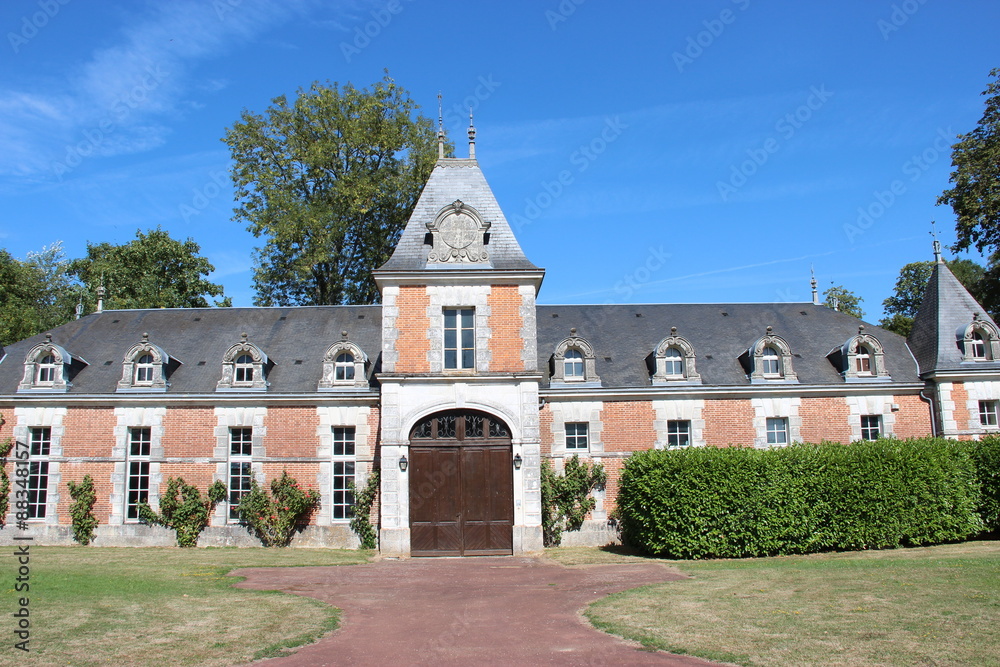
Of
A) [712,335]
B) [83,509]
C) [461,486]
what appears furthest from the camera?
[712,335]

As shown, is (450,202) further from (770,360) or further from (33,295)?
(33,295)

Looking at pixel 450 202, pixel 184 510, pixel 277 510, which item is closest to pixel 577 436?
pixel 450 202

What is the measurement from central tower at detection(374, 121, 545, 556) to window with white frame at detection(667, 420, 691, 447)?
4.85m

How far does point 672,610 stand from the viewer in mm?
10633

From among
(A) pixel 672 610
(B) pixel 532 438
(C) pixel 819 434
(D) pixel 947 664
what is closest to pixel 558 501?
(B) pixel 532 438

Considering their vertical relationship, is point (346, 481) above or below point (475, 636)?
above

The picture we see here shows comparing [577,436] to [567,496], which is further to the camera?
[577,436]

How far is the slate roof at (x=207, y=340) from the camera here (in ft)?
70.4

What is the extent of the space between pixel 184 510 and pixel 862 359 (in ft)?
65.2

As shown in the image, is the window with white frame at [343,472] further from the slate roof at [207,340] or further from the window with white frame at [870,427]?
the window with white frame at [870,427]

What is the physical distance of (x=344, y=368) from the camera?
21.3 meters

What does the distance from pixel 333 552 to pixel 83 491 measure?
7.39m

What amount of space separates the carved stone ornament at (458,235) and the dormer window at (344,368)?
12.8 ft

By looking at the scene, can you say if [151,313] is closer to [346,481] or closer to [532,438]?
[346,481]
